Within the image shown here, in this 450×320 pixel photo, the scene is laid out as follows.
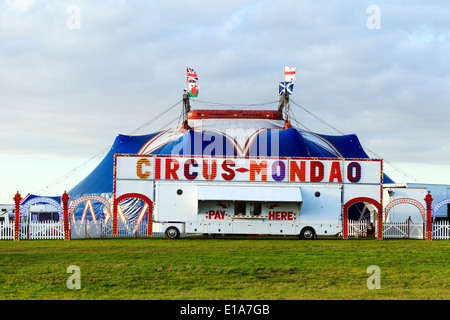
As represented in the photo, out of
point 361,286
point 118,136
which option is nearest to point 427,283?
point 361,286

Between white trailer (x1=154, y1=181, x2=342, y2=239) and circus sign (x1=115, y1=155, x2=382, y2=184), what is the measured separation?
1306 millimetres

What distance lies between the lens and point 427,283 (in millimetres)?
16516

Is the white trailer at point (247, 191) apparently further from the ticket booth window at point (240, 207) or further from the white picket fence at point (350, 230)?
the white picket fence at point (350, 230)

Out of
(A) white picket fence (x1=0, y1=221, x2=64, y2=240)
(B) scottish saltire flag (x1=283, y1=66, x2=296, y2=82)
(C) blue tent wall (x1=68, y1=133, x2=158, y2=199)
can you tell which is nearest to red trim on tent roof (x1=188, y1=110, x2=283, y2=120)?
(B) scottish saltire flag (x1=283, y1=66, x2=296, y2=82)

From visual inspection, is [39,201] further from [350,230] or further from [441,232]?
[441,232]

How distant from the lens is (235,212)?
111 ft

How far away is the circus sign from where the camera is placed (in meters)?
35.7

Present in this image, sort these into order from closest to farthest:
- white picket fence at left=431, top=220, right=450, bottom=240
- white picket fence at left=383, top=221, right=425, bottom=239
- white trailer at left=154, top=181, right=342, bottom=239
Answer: white trailer at left=154, top=181, right=342, bottom=239, white picket fence at left=431, top=220, right=450, bottom=240, white picket fence at left=383, top=221, right=425, bottom=239

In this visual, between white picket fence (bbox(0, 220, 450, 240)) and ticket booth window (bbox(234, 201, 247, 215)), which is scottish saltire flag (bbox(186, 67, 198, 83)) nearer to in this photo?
white picket fence (bbox(0, 220, 450, 240))

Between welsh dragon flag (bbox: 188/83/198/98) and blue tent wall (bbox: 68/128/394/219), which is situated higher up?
welsh dragon flag (bbox: 188/83/198/98)

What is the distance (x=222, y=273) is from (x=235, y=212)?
15925mm

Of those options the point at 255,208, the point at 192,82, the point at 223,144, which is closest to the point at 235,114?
the point at 192,82

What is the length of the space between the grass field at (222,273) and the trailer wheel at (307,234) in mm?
8440

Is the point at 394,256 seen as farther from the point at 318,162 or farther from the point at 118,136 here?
the point at 118,136
